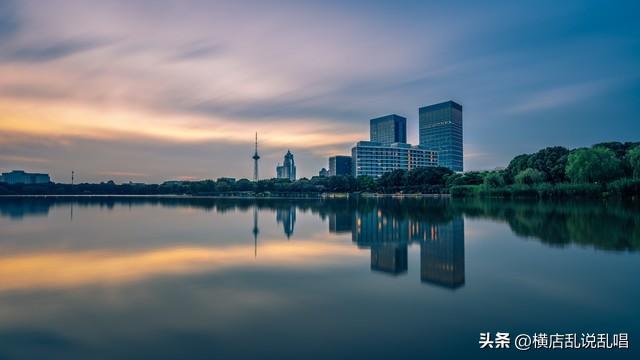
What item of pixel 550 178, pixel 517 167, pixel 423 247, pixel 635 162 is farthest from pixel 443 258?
pixel 517 167

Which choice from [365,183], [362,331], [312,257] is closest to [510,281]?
[362,331]

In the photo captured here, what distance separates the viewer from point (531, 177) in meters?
73.1

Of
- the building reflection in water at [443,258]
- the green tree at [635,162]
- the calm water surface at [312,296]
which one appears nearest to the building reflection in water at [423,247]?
the building reflection in water at [443,258]

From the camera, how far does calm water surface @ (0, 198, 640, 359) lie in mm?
7547

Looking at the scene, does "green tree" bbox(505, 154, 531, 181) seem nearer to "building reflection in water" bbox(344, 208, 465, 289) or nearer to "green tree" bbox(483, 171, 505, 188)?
"green tree" bbox(483, 171, 505, 188)

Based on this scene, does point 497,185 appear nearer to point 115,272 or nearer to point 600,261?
point 600,261

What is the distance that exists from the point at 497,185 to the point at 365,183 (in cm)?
6897

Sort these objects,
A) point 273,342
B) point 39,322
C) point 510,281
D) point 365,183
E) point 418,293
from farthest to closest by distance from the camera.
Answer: point 365,183
point 510,281
point 418,293
point 39,322
point 273,342

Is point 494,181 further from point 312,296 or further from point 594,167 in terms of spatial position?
point 312,296

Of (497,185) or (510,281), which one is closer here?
(510,281)

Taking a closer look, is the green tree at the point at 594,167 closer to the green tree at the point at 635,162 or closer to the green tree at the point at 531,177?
the green tree at the point at 635,162

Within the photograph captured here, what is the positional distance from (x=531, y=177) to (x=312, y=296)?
7367cm

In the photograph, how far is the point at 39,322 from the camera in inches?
352

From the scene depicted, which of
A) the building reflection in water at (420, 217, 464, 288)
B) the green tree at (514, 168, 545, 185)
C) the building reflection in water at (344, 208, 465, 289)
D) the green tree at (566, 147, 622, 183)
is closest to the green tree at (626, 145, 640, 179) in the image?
the green tree at (566, 147, 622, 183)
